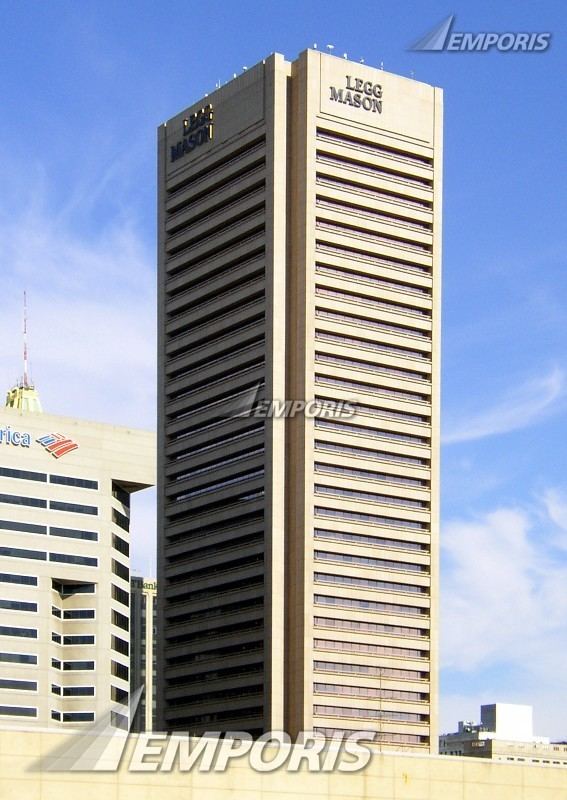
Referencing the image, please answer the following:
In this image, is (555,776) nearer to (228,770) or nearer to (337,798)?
(337,798)

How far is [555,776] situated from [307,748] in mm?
18959

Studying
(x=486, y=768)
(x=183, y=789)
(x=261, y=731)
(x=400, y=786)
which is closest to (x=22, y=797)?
(x=183, y=789)

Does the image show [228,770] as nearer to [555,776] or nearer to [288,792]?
[288,792]

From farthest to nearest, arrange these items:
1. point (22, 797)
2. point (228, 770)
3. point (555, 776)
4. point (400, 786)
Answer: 1. point (555, 776)
2. point (400, 786)
3. point (228, 770)
4. point (22, 797)

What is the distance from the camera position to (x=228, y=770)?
289 ft

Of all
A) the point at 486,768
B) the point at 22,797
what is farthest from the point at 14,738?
the point at 486,768

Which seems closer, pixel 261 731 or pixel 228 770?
pixel 228 770

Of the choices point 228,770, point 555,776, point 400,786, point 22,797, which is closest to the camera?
point 22,797

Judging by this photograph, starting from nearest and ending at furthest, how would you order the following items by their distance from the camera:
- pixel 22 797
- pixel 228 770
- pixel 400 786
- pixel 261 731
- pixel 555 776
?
pixel 22 797, pixel 228 770, pixel 400 786, pixel 555 776, pixel 261 731

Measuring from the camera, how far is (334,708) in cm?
19988

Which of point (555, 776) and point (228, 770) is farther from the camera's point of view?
point (555, 776)

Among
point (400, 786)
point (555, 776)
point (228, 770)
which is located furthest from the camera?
point (555, 776)

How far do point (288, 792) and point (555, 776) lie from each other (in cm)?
2070

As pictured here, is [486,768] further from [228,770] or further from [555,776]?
[228,770]
